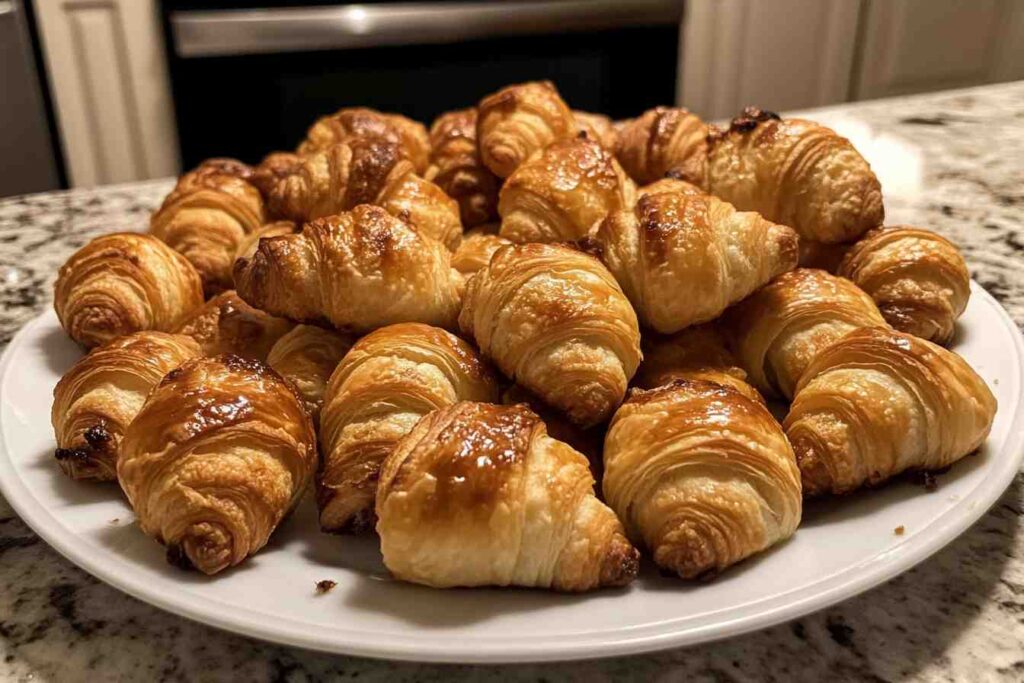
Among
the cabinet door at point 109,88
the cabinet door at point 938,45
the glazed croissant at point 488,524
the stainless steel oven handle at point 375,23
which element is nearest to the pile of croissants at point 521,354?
the glazed croissant at point 488,524

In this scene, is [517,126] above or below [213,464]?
above

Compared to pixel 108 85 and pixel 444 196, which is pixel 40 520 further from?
pixel 108 85

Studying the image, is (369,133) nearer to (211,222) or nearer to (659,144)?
(211,222)

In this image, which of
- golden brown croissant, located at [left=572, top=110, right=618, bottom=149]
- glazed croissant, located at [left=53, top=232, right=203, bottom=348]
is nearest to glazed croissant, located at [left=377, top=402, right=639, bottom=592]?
glazed croissant, located at [left=53, top=232, right=203, bottom=348]

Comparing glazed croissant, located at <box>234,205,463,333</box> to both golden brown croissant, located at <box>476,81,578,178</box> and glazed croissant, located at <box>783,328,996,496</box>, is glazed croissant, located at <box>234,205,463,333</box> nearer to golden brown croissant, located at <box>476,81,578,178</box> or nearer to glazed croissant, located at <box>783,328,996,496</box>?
golden brown croissant, located at <box>476,81,578,178</box>

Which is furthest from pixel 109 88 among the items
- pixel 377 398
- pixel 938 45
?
pixel 938 45

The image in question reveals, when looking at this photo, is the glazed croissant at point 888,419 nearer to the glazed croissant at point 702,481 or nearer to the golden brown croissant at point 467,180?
the glazed croissant at point 702,481

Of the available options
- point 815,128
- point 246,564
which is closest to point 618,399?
point 246,564
